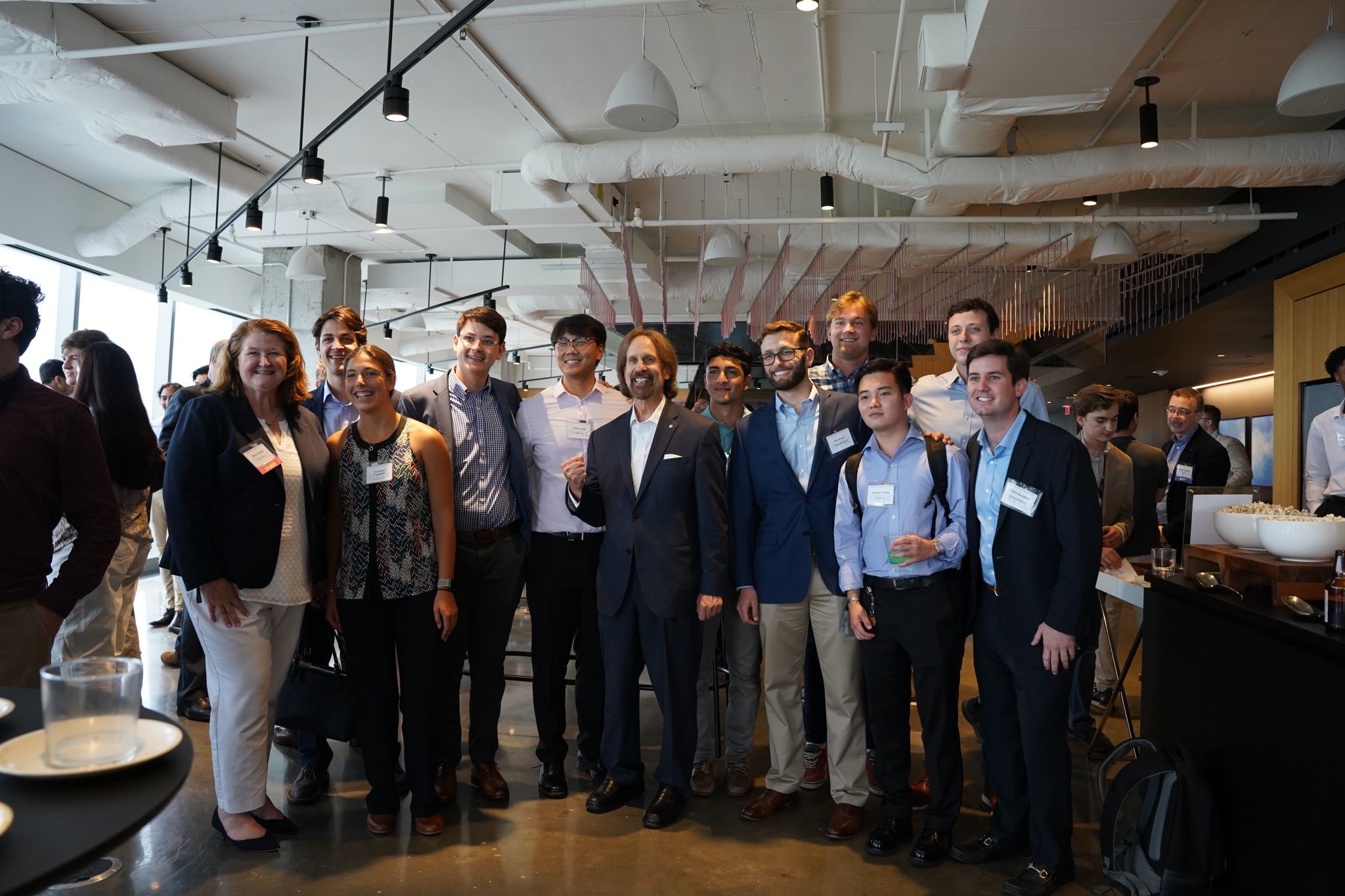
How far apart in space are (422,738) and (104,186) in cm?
880

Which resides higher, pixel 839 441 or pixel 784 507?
pixel 839 441

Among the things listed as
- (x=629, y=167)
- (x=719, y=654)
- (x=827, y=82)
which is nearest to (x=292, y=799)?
(x=719, y=654)

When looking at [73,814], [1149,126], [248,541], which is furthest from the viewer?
[1149,126]

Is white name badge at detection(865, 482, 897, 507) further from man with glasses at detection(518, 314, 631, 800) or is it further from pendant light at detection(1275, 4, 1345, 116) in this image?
pendant light at detection(1275, 4, 1345, 116)

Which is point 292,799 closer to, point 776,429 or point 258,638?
point 258,638

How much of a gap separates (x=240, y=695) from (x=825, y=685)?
2001mm

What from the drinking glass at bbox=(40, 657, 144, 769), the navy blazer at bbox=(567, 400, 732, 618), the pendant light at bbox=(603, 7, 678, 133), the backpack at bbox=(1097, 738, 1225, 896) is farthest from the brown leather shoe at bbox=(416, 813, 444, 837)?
the pendant light at bbox=(603, 7, 678, 133)

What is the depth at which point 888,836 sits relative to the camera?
285 centimetres

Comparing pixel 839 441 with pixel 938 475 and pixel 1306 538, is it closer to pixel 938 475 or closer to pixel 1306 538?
pixel 938 475

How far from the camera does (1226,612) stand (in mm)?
2436

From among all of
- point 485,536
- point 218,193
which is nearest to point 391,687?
point 485,536

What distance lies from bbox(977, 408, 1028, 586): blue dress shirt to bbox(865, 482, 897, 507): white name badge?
272mm

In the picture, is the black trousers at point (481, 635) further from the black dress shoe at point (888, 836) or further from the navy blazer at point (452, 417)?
the black dress shoe at point (888, 836)

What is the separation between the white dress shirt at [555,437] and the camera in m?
3.33
